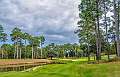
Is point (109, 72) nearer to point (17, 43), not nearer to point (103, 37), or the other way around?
point (103, 37)

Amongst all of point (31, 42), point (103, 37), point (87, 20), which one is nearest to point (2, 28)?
point (31, 42)

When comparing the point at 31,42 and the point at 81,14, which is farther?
the point at 31,42

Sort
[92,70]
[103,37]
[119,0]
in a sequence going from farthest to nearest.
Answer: [103,37] → [119,0] → [92,70]

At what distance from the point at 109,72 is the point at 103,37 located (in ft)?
193

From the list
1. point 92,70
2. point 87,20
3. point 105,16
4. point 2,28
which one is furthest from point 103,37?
point 2,28

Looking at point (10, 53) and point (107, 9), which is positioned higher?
point (107, 9)

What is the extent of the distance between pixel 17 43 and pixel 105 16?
113402mm

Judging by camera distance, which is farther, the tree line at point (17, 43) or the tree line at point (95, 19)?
the tree line at point (17, 43)

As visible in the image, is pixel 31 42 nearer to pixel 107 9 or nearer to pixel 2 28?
pixel 2 28

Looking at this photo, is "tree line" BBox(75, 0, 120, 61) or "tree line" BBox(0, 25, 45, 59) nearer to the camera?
"tree line" BBox(75, 0, 120, 61)

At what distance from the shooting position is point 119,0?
52.0 m

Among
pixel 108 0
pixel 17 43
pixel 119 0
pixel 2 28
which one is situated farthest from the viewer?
Result: pixel 17 43

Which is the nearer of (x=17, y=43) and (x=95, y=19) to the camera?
(x=95, y=19)

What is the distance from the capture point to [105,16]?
212 ft
